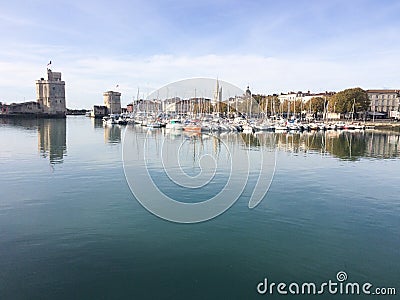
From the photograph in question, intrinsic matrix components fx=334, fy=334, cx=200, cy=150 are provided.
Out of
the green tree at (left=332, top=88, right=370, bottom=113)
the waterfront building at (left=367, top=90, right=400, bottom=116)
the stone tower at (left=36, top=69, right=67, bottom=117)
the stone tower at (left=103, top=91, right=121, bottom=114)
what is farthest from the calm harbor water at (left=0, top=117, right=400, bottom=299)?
the stone tower at (left=103, top=91, right=121, bottom=114)

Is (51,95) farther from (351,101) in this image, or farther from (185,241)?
(185,241)

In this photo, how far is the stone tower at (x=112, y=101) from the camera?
554ft

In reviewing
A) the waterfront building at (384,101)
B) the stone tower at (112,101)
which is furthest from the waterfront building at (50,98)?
the waterfront building at (384,101)

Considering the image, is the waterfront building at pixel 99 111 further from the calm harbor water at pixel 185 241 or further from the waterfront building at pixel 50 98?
the calm harbor water at pixel 185 241

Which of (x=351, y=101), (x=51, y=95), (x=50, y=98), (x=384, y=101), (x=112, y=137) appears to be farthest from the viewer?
(x=51, y=95)

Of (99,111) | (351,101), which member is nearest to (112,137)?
(351,101)

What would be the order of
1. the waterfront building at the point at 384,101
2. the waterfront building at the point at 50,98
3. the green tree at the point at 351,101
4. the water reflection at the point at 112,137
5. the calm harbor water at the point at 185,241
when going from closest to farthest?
the calm harbor water at the point at 185,241
the water reflection at the point at 112,137
the green tree at the point at 351,101
the waterfront building at the point at 384,101
the waterfront building at the point at 50,98

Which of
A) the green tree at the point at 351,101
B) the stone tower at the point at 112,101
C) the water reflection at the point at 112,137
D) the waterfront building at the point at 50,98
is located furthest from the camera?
the stone tower at the point at 112,101

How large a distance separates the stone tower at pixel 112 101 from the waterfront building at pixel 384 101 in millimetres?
116225

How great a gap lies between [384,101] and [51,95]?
131m

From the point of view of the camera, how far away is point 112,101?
557ft

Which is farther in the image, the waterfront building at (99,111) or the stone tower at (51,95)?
the waterfront building at (99,111)

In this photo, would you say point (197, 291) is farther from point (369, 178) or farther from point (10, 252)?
point (369, 178)

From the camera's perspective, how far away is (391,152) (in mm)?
36219
